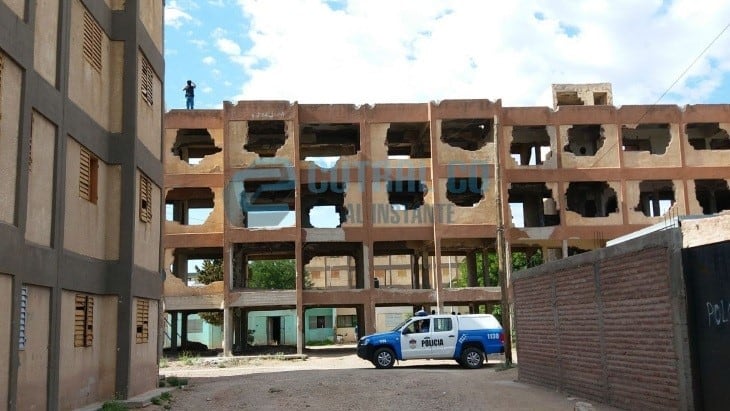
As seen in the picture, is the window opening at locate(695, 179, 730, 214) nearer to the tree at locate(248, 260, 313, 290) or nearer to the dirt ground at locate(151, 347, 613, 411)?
the dirt ground at locate(151, 347, 613, 411)

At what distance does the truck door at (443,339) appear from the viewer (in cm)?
2314

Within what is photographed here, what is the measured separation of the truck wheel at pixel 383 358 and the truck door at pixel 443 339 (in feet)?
4.58

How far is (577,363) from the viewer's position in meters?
13.5

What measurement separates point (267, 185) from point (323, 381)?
62.7 ft

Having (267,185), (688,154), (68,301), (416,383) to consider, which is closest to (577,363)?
(416,383)

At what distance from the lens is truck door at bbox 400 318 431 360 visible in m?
23.1

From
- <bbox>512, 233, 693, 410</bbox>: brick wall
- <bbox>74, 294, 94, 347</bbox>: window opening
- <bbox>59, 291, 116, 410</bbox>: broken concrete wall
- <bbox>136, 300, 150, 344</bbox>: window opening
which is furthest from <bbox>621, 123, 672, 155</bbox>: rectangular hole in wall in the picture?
<bbox>74, 294, 94, 347</bbox>: window opening

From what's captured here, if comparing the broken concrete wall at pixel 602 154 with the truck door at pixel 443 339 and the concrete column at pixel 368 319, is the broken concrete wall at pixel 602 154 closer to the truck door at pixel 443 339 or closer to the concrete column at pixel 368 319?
the concrete column at pixel 368 319

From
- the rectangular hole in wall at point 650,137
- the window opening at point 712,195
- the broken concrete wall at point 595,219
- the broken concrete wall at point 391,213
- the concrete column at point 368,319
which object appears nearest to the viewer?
the concrete column at point 368,319

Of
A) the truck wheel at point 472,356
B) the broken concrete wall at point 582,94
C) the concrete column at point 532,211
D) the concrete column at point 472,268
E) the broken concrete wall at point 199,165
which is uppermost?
the broken concrete wall at point 582,94

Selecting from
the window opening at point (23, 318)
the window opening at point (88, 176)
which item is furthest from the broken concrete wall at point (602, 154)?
the window opening at point (23, 318)

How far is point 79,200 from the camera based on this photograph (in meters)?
13.8

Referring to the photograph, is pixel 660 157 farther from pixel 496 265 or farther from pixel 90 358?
pixel 90 358

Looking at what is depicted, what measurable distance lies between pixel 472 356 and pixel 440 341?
1.16 meters
